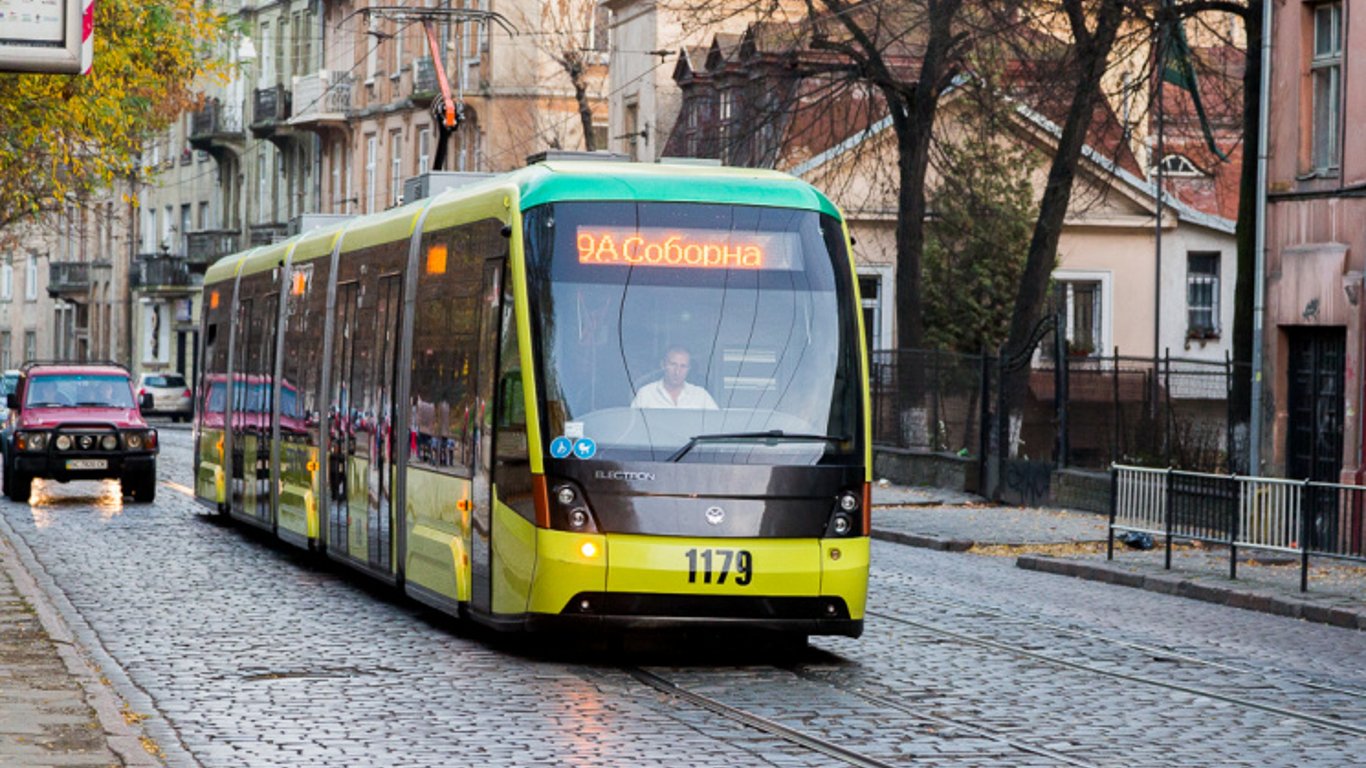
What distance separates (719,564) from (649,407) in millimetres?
990

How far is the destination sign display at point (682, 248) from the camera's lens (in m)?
14.4

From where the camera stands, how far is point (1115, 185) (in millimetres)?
55688

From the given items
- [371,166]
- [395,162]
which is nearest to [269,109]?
[371,166]

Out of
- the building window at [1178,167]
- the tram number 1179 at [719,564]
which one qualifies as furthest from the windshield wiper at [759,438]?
the building window at [1178,167]

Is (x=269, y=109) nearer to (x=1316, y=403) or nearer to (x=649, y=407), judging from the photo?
(x=1316, y=403)

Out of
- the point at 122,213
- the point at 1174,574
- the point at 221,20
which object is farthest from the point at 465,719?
the point at 122,213

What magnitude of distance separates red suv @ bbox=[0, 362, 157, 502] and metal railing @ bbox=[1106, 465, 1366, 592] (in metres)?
13.6

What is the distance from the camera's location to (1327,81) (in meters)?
27.1

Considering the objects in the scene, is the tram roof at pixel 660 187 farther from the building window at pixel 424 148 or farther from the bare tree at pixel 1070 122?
the building window at pixel 424 148

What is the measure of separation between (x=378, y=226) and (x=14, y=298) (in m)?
94.4

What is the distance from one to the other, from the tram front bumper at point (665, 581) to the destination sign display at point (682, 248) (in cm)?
169

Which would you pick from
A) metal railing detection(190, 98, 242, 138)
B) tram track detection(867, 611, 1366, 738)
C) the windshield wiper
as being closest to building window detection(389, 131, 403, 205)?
metal railing detection(190, 98, 242, 138)

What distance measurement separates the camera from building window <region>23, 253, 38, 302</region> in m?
106

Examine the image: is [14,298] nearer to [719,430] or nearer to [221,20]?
[221,20]
